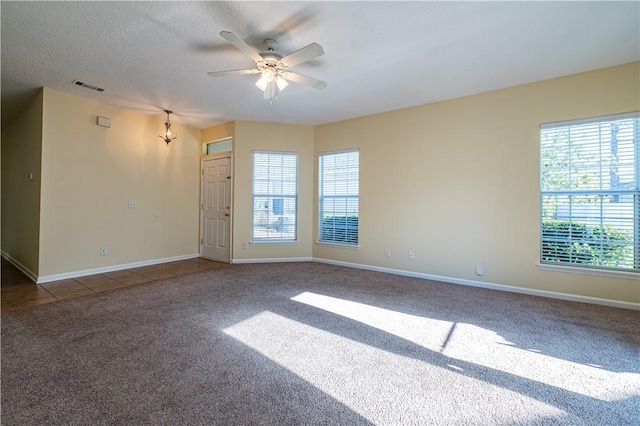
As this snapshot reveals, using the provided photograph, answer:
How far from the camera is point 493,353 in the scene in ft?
7.11

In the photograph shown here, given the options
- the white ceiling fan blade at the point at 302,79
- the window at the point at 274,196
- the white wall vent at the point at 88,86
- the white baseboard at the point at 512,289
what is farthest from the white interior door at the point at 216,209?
the white ceiling fan blade at the point at 302,79

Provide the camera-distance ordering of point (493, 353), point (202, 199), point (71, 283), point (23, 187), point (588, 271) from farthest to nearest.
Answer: point (202, 199) → point (23, 187) → point (71, 283) → point (588, 271) → point (493, 353)

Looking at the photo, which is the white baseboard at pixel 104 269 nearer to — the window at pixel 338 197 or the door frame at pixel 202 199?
the door frame at pixel 202 199

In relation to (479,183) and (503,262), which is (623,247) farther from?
(479,183)

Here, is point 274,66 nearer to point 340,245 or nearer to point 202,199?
point 340,245

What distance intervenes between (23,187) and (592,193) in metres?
8.26

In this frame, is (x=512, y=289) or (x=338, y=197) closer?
(x=512, y=289)

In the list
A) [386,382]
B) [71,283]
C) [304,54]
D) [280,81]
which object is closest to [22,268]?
[71,283]

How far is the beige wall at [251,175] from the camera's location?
541 cm

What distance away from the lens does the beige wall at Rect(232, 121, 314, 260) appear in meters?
5.41

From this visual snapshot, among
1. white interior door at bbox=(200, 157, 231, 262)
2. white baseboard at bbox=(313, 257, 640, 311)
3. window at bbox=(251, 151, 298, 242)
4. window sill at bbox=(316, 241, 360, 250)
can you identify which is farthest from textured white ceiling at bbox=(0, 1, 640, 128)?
white baseboard at bbox=(313, 257, 640, 311)

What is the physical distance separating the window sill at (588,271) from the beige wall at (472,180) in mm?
50

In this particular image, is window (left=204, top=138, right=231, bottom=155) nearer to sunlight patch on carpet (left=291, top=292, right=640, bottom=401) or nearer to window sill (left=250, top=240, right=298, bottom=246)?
window sill (left=250, top=240, right=298, bottom=246)

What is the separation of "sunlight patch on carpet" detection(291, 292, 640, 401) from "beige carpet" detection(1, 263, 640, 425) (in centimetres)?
1
